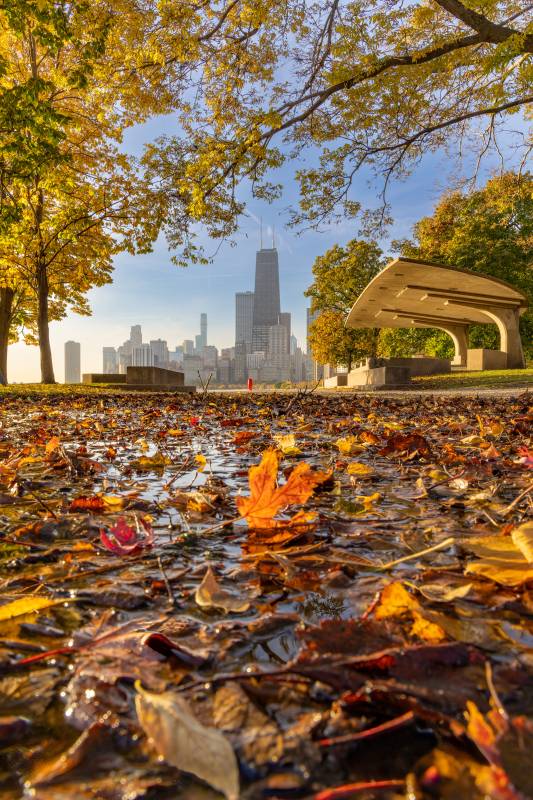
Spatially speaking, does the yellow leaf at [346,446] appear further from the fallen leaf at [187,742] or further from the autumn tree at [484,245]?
the autumn tree at [484,245]

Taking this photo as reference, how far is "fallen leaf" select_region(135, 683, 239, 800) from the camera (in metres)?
0.58

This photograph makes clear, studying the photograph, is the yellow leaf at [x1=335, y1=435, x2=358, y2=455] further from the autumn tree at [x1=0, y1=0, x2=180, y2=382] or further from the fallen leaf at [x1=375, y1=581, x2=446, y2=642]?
the autumn tree at [x1=0, y1=0, x2=180, y2=382]

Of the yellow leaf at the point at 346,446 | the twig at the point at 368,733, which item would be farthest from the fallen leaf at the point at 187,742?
the yellow leaf at the point at 346,446

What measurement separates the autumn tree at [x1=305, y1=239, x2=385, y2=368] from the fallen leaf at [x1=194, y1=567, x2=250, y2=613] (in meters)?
45.2

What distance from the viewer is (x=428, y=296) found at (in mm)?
27719

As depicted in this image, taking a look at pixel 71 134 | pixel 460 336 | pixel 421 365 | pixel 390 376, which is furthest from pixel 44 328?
pixel 460 336

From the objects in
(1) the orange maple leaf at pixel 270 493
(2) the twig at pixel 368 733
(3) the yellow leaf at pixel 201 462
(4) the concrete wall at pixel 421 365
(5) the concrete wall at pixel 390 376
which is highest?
(4) the concrete wall at pixel 421 365

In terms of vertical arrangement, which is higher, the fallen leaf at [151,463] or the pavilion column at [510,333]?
the pavilion column at [510,333]

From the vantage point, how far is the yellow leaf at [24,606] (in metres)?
1.03

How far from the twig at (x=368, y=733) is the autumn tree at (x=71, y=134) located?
42.8 ft

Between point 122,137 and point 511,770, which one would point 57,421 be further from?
point 122,137

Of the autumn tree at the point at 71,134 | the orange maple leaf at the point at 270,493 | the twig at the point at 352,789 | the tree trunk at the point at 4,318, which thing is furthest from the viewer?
the tree trunk at the point at 4,318

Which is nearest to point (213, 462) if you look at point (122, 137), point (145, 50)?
point (145, 50)

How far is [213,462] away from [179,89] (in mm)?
11746
